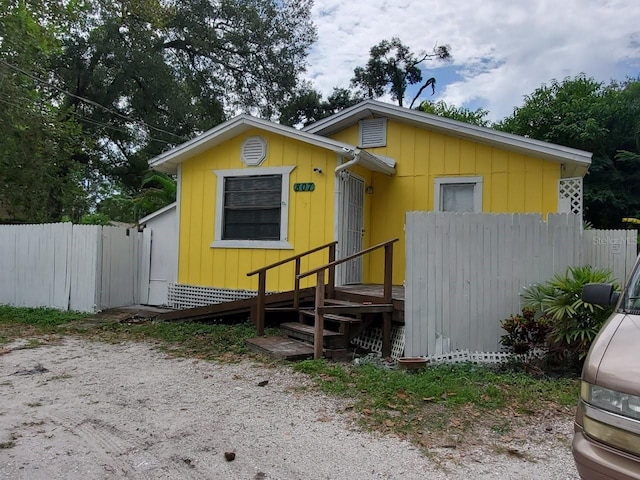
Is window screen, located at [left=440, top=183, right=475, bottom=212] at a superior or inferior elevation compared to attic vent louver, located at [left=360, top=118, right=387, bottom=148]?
inferior

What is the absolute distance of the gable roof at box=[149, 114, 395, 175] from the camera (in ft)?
26.2

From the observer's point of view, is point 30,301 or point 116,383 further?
point 30,301

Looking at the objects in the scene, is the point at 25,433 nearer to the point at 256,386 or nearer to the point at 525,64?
the point at 256,386

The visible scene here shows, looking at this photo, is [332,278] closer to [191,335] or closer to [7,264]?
[191,335]

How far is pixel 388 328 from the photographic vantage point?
649cm

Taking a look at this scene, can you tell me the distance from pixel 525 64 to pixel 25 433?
2159 cm

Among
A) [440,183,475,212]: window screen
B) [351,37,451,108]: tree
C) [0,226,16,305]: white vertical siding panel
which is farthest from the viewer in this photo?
[351,37,451,108]: tree

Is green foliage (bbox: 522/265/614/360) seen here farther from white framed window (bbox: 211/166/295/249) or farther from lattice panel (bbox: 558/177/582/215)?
white framed window (bbox: 211/166/295/249)

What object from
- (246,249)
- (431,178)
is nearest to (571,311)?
(431,178)

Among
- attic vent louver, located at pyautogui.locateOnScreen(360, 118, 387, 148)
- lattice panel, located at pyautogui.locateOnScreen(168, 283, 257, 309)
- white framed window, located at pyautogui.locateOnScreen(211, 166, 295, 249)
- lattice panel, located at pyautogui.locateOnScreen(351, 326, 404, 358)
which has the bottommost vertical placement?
lattice panel, located at pyautogui.locateOnScreen(351, 326, 404, 358)

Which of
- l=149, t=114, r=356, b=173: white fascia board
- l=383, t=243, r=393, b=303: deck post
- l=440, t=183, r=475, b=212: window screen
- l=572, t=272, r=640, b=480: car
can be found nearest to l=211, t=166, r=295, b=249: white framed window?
l=149, t=114, r=356, b=173: white fascia board

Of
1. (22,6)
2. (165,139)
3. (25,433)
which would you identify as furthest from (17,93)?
(25,433)

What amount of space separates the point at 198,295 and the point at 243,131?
11.3ft

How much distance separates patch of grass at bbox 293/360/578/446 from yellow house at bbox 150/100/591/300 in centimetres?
314
